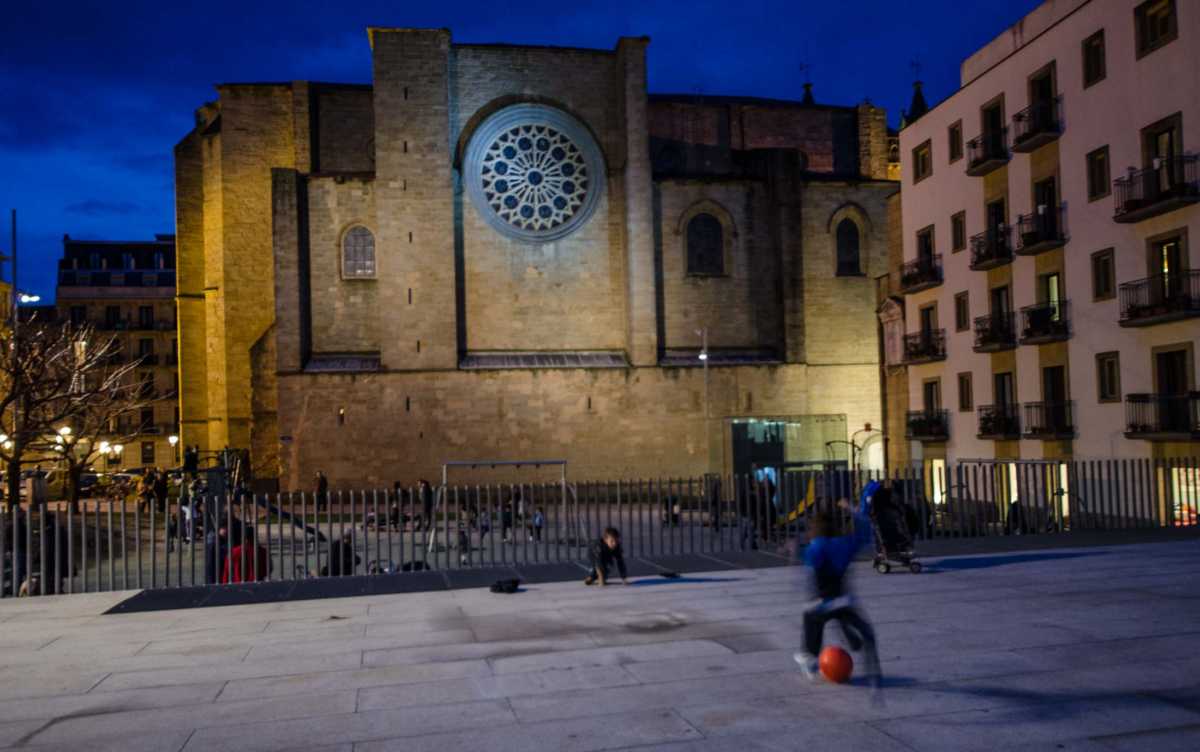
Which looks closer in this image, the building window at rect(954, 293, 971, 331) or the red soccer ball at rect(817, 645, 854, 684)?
the red soccer ball at rect(817, 645, 854, 684)

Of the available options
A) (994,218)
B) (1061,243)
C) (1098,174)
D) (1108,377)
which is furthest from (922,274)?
(1108,377)

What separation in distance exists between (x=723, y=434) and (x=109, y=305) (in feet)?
145

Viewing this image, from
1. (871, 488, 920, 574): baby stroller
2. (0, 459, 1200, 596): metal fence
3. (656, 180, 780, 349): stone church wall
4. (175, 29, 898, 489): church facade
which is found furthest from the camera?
(656, 180, 780, 349): stone church wall

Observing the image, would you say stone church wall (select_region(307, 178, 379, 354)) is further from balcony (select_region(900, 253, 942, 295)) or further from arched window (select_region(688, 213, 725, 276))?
balcony (select_region(900, 253, 942, 295))

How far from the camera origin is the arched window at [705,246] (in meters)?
38.4

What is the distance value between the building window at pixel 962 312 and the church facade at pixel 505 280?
7.33 meters

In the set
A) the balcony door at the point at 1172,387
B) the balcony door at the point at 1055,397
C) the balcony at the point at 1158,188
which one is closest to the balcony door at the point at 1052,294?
the balcony door at the point at 1055,397

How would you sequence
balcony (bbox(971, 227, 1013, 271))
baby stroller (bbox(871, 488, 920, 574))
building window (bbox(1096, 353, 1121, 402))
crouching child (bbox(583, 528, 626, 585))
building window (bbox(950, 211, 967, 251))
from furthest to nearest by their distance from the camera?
1. building window (bbox(950, 211, 967, 251))
2. balcony (bbox(971, 227, 1013, 271))
3. building window (bbox(1096, 353, 1121, 402))
4. crouching child (bbox(583, 528, 626, 585))
5. baby stroller (bbox(871, 488, 920, 574))

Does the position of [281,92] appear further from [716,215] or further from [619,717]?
[619,717]

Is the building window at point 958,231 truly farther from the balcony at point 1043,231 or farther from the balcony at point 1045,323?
the balcony at point 1045,323

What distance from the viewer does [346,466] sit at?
34969 mm

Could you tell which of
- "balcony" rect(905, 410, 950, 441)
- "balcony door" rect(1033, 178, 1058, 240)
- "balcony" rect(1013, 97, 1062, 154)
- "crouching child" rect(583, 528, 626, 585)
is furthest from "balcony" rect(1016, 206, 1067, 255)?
"crouching child" rect(583, 528, 626, 585)

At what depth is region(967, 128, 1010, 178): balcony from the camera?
83.9ft

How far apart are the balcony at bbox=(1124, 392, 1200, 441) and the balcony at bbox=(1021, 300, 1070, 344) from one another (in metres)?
2.61
